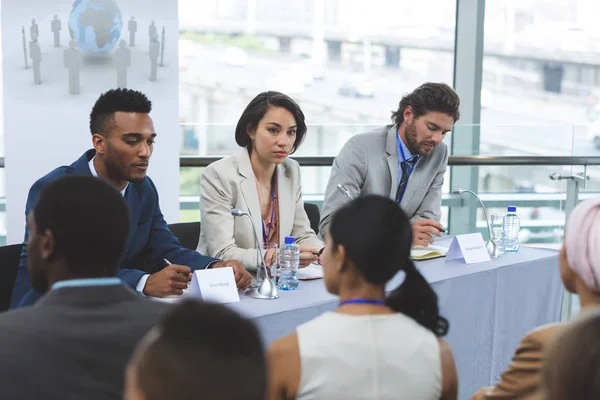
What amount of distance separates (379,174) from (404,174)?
0.13 metres

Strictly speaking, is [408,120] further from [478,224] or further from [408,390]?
[408,390]

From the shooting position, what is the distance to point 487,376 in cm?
330

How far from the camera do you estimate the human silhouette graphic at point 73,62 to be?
168 inches

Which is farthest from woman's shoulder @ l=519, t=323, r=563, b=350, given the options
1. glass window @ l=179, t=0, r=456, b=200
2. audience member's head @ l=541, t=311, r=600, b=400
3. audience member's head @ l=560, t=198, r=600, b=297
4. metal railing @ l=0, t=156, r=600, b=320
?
glass window @ l=179, t=0, r=456, b=200

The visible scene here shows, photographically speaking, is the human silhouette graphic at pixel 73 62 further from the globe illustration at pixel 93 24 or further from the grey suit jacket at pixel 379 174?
the grey suit jacket at pixel 379 174

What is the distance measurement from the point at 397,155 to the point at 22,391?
8.58ft

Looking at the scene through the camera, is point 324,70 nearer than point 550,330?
No

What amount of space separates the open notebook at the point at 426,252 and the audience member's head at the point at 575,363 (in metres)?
2.26

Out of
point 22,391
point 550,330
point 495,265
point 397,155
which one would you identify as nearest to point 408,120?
point 397,155

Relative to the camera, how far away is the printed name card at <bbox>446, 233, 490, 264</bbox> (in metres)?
3.30

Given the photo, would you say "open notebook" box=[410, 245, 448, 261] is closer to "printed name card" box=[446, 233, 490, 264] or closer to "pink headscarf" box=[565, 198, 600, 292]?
"printed name card" box=[446, 233, 490, 264]

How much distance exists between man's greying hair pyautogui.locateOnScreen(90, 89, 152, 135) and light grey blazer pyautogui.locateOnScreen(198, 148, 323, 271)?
0.47 metres

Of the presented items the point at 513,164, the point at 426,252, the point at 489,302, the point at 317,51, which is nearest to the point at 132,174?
the point at 426,252

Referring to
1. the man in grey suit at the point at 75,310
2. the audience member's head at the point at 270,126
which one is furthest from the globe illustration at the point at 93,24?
the man in grey suit at the point at 75,310
